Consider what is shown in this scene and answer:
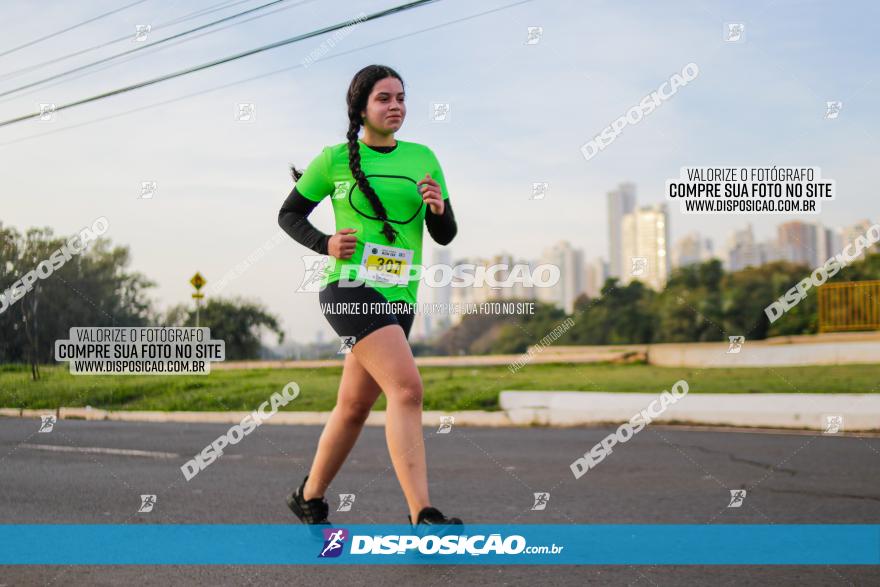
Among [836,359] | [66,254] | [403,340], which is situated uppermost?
[66,254]

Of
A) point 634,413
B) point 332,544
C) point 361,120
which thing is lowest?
point 634,413

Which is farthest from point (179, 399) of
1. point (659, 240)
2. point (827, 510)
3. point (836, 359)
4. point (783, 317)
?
point (659, 240)

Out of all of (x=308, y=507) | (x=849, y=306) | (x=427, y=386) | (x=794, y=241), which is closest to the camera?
(x=308, y=507)

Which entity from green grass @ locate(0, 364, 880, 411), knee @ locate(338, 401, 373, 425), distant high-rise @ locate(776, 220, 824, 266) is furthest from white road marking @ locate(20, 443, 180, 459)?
distant high-rise @ locate(776, 220, 824, 266)

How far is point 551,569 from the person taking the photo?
3799mm

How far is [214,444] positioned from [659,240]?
36395 millimetres

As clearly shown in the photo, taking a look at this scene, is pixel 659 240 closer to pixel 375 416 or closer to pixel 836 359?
pixel 836 359

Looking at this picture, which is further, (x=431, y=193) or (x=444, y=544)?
(x=444, y=544)

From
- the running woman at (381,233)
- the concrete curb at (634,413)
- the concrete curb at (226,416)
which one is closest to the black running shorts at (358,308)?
the running woman at (381,233)

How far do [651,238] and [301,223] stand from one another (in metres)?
46.1

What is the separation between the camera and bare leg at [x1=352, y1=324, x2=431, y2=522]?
11.4 ft

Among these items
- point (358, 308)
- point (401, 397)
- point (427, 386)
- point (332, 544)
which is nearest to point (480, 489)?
point (332, 544)

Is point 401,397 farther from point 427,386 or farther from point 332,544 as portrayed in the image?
point 427,386

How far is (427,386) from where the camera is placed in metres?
17.4
